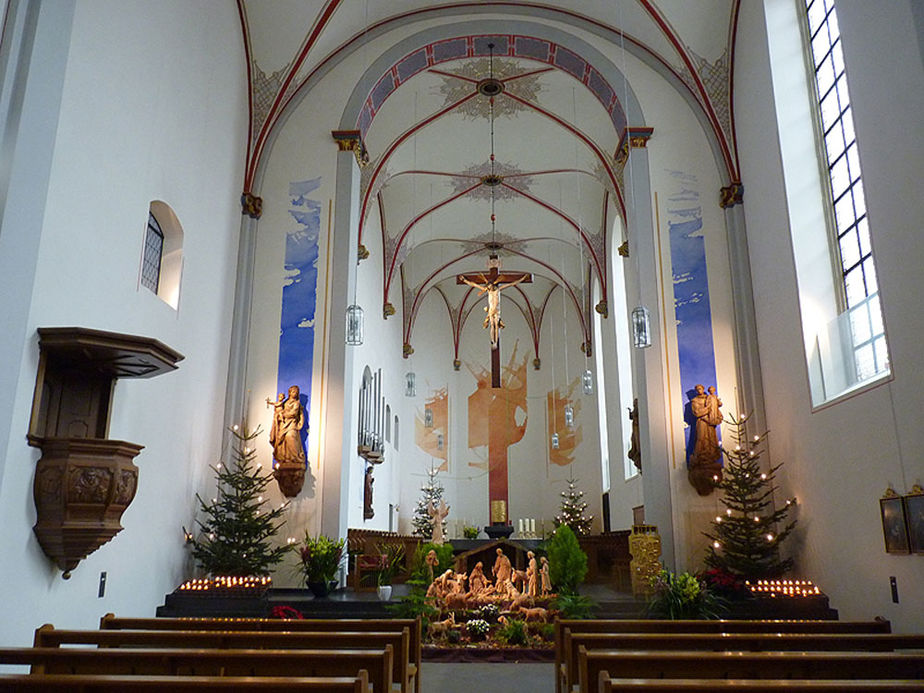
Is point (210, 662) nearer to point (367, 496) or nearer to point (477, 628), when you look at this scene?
point (477, 628)

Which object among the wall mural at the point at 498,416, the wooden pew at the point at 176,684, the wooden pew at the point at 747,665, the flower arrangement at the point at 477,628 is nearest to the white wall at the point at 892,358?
the wooden pew at the point at 747,665

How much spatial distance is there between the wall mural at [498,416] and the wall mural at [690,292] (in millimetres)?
12314

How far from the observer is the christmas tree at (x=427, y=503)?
18.5m

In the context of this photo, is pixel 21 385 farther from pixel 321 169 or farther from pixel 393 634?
pixel 321 169

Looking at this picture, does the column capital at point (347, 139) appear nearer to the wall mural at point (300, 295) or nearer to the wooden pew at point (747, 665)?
the wall mural at point (300, 295)

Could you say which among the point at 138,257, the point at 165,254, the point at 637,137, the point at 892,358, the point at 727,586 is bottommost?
the point at 727,586

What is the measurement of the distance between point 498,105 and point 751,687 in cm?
1237

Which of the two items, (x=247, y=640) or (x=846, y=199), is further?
(x=846, y=199)

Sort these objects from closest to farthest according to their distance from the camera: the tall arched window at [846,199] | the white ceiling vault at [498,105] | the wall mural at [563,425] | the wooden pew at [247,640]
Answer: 1. the wooden pew at [247,640]
2. the tall arched window at [846,199]
3. the white ceiling vault at [498,105]
4. the wall mural at [563,425]

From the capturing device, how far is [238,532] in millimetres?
9633

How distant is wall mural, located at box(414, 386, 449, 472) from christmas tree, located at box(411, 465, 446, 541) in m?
0.46

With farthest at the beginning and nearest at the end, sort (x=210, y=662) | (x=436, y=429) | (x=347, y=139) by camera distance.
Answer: (x=436, y=429)
(x=347, y=139)
(x=210, y=662)

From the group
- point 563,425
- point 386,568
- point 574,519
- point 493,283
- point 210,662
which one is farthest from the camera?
point 563,425

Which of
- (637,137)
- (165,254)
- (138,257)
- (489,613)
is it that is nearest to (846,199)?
(637,137)
